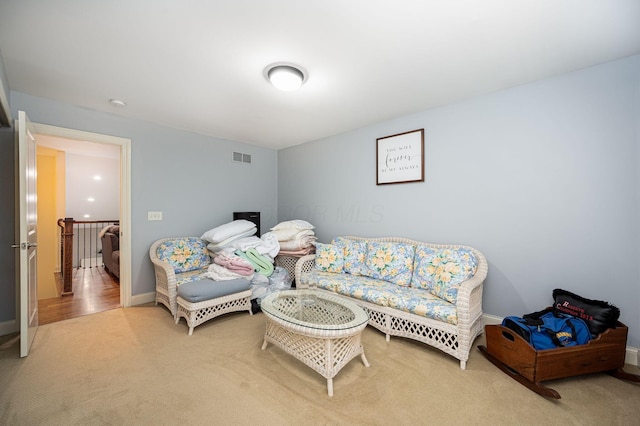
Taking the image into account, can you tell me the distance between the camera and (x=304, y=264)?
342 centimetres

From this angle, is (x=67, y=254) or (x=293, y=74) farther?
(x=67, y=254)

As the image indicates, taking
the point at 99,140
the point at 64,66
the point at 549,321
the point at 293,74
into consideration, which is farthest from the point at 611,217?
the point at 99,140

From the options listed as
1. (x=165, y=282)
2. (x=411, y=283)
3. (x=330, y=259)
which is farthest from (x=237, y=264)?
(x=411, y=283)

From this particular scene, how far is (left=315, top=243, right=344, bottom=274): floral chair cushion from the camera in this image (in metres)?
3.30

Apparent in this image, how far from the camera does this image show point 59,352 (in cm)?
225

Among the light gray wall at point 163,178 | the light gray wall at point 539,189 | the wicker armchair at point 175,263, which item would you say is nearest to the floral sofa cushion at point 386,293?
the light gray wall at point 539,189

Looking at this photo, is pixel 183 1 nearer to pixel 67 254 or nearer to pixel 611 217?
pixel 611 217

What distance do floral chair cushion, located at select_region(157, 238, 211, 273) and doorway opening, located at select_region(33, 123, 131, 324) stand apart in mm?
440

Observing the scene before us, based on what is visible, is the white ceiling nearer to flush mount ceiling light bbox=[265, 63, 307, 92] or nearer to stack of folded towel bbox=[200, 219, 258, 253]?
flush mount ceiling light bbox=[265, 63, 307, 92]

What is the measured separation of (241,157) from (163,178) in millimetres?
1226

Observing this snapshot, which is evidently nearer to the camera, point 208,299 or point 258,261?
point 208,299

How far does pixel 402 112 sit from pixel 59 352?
4.00 meters

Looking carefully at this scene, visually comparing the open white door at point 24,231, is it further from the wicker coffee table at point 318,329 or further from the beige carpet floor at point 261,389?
the wicker coffee table at point 318,329

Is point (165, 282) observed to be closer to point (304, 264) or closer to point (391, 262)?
point (304, 264)
